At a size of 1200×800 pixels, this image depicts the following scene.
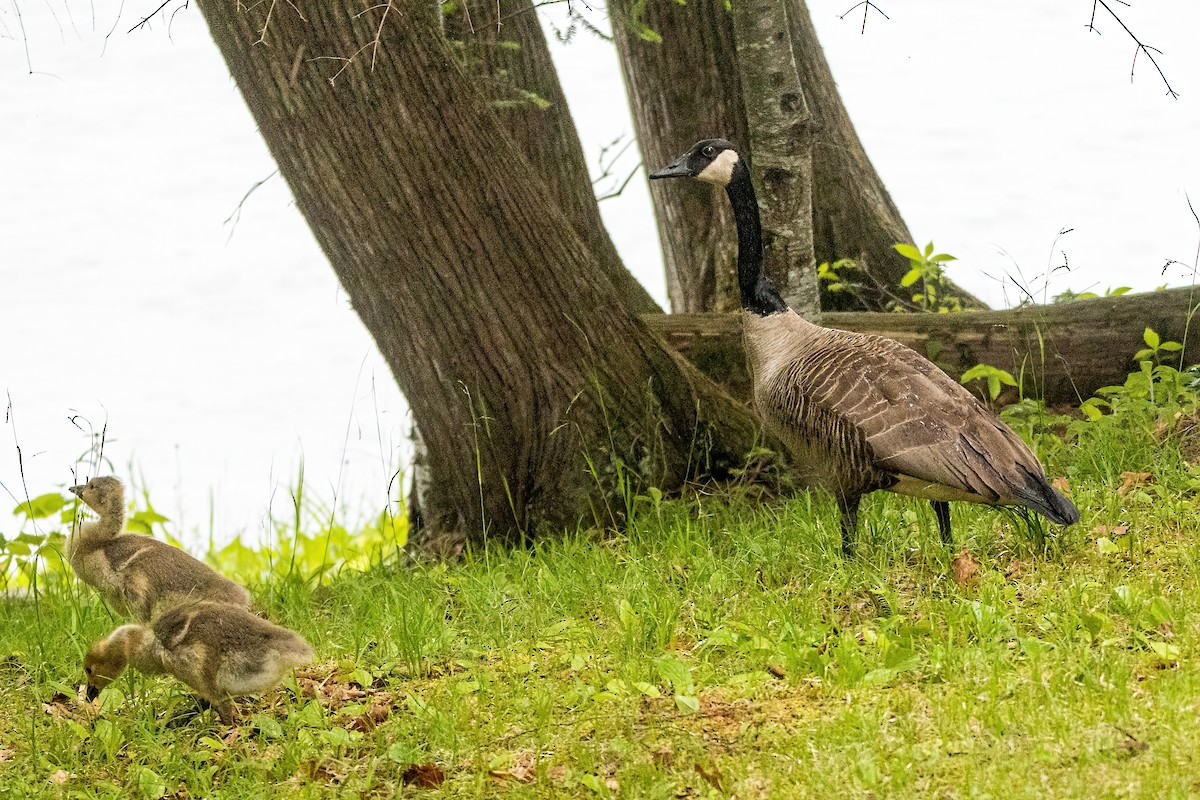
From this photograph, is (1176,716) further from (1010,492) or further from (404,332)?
(404,332)

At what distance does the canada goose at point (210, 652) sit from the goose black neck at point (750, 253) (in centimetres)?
272

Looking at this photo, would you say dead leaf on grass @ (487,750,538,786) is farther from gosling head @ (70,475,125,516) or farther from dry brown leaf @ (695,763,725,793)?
gosling head @ (70,475,125,516)

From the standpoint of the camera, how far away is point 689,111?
27.9ft

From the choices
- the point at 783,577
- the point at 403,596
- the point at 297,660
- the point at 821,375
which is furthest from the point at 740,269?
the point at 297,660

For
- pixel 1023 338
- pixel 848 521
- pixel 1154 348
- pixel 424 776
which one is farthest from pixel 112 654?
pixel 1154 348

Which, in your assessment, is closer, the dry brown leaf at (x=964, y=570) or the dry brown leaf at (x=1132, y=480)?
the dry brown leaf at (x=964, y=570)

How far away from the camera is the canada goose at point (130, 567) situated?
5.29 metres

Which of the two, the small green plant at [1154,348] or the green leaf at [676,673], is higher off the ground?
the small green plant at [1154,348]

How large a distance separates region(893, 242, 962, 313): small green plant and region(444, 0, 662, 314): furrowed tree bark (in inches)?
66.3

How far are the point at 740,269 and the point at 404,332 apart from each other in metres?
1.83

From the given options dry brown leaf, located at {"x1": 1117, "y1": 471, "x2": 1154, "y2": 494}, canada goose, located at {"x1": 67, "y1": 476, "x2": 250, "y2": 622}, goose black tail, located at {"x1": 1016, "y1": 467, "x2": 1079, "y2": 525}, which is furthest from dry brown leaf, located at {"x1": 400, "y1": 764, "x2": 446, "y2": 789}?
dry brown leaf, located at {"x1": 1117, "y1": 471, "x2": 1154, "y2": 494}

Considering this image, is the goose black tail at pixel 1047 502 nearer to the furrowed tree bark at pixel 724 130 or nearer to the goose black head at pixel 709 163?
the goose black head at pixel 709 163

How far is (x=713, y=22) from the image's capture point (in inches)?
328

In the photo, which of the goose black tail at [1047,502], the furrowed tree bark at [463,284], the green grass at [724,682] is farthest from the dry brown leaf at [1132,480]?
the furrowed tree bark at [463,284]
